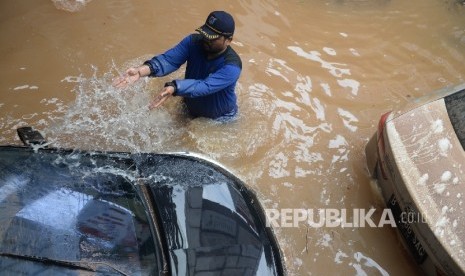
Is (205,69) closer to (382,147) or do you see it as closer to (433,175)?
(382,147)

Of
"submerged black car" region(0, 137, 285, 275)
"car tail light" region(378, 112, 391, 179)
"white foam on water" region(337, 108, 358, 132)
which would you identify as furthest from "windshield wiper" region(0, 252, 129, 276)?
"white foam on water" region(337, 108, 358, 132)

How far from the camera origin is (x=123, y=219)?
278 cm

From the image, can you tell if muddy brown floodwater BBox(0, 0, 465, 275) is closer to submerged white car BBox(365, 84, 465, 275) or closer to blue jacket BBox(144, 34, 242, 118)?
blue jacket BBox(144, 34, 242, 118)

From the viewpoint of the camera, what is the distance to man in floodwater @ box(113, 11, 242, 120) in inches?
146

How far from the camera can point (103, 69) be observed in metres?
5.39

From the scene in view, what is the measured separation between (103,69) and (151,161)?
8.29 ft

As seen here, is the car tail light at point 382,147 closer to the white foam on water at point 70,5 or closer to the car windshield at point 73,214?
the car windshield at point 73,214

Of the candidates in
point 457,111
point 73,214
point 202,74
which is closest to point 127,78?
point 202,74

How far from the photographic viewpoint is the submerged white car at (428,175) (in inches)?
131

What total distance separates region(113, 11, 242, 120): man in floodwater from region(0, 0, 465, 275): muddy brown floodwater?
1.26 ft

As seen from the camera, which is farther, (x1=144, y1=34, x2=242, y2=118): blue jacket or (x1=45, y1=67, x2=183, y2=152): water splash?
(x1=45, y1=67, x2=183, y2=152): water splash

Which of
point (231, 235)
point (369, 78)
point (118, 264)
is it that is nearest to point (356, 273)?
point (231, 235)

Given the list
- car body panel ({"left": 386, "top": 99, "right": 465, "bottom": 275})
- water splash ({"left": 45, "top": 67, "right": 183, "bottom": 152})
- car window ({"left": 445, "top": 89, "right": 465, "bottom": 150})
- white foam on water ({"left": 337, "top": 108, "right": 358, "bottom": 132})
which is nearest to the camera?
car body panel ({"left": 386, "top": 99, "right": 465, "bottom": 275})

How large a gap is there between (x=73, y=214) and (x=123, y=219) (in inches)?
12.2
